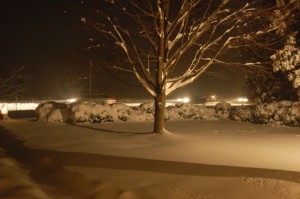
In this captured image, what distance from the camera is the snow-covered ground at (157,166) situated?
8234 mm

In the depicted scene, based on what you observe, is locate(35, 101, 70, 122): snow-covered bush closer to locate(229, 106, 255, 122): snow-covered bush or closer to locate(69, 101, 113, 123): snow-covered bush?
locate(69, 101, 113, 123): snow-covered bush

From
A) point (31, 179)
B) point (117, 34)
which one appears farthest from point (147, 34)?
point (31, 179)

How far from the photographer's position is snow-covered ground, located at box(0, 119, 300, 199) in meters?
8.23

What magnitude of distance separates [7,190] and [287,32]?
18.5 meters

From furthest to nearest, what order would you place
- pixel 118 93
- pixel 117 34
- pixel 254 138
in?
pixel 118 93, pixel 117 34, pixel 254 138

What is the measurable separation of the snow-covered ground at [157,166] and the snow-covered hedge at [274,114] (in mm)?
4363

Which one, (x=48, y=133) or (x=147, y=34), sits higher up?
(x=147, y=34)

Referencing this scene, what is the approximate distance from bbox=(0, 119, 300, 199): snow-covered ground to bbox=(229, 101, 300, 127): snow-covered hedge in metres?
4.36

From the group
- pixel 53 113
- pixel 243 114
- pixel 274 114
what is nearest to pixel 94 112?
pixel 53 113

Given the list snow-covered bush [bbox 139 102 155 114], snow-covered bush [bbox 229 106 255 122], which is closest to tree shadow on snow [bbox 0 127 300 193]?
snow-covered bush [bbox 139 102 155 114]

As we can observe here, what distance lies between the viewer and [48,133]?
17.5 m

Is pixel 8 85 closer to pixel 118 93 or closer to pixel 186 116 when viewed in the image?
pixel 186 116

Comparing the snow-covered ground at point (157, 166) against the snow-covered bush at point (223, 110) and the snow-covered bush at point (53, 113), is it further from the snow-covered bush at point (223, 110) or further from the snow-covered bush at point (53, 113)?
the snow-covered bush at point (223, 110)

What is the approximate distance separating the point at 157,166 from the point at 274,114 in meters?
13.6
